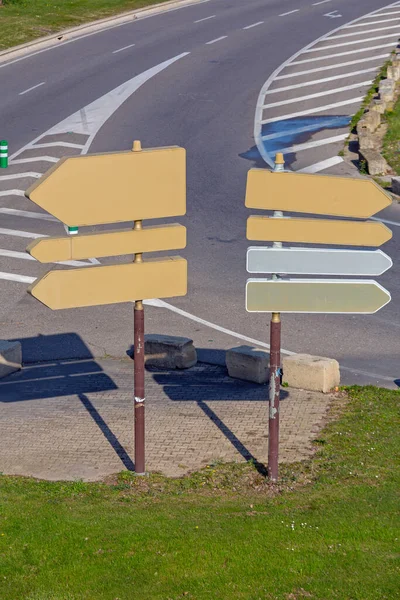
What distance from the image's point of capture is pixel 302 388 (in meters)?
12.5

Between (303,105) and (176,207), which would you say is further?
(303,105)

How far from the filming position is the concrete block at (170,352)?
1355 cm

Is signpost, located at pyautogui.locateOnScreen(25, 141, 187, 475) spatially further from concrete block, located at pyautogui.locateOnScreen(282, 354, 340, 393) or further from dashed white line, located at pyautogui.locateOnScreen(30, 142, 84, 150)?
dashed white line, located at pyautogui.locateOnScreen(30, 142, 84, 150)

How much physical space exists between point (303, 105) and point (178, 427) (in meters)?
19.1

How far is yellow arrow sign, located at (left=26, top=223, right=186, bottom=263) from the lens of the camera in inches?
337

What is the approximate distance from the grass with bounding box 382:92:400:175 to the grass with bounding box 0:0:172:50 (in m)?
14.8

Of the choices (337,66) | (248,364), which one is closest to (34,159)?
(337,66)

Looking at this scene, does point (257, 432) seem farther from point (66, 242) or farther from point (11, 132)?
point (11, 132)

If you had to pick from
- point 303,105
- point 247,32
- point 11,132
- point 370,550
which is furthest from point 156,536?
point 247,32

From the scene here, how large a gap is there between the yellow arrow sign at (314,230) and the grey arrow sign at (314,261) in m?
0.11

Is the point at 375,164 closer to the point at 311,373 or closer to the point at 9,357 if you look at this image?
the point at 311,373

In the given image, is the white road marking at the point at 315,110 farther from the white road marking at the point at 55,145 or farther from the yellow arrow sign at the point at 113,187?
the yellow arrow sign at the point at 113,187

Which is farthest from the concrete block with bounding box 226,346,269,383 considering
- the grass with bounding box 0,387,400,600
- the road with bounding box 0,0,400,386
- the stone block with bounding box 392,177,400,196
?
the stone block with bounding box 392,177,400,196

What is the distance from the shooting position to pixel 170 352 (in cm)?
1361
